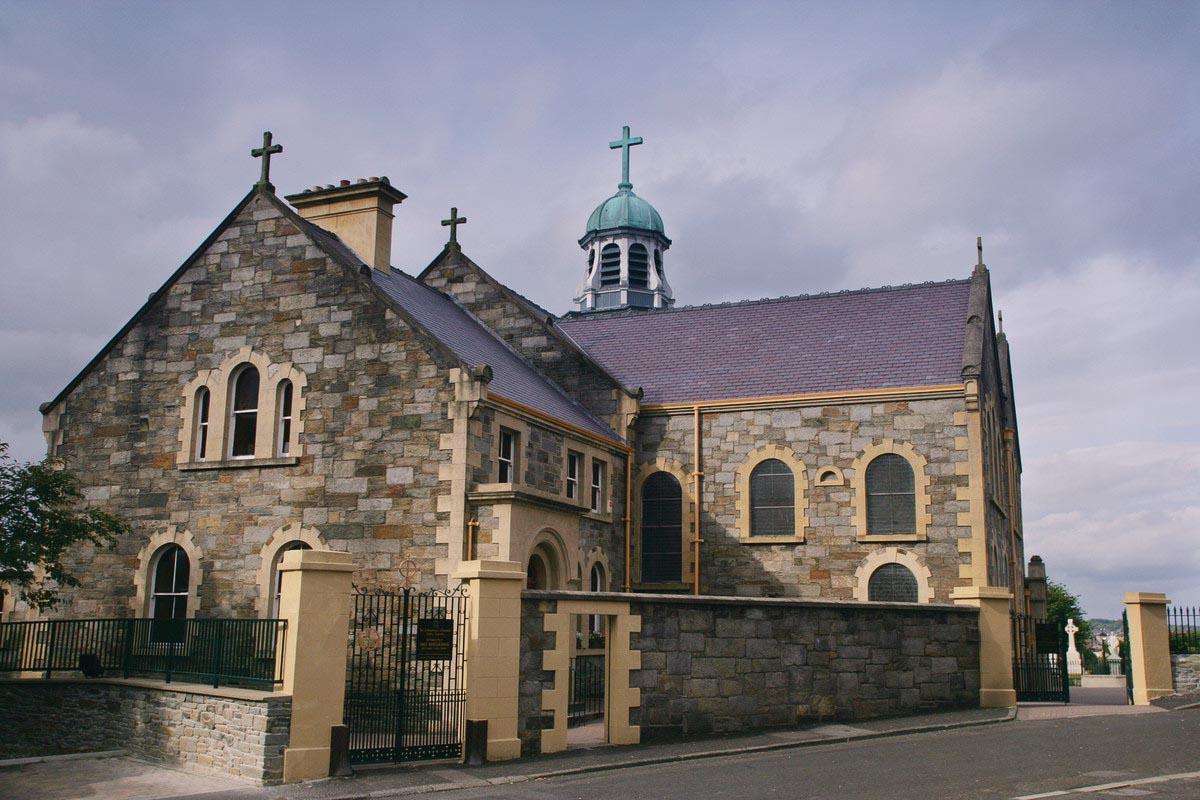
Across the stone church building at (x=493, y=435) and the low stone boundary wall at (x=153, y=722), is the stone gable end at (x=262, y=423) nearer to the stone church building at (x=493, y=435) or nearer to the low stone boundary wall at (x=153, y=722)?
the stone church building at (x=493, y=435)

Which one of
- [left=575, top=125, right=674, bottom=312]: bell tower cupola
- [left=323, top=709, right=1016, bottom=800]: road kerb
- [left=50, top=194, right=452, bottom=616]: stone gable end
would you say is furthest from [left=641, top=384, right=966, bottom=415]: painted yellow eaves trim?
[left=575, top=125, right=674, bottom=312]: bell tower cupola

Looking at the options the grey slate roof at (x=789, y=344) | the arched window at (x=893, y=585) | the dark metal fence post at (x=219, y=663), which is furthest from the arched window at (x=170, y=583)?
the arched window at (x=893, y=585)

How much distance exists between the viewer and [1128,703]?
22.8m

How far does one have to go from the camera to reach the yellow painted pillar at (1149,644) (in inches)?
866

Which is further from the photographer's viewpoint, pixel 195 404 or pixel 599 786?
pixel 195 404

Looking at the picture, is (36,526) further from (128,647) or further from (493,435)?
(493,435)

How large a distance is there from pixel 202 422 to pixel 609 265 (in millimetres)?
26637

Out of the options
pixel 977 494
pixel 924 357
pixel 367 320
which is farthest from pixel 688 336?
pixel 367 320

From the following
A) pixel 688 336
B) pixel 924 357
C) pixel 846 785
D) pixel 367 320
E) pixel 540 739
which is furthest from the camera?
pixel 688 336

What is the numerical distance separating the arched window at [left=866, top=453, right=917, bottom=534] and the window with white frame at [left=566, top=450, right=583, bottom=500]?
6385mm

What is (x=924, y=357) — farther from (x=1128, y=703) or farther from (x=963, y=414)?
(x=1128, y=703)

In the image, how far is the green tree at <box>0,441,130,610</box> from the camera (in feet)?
67.6

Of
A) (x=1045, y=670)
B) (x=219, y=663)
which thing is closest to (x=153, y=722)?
(x=219, y=663)

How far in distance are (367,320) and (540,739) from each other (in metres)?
9.37
